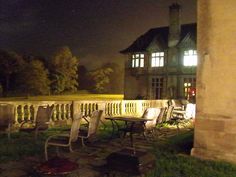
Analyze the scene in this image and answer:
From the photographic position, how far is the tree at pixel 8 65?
52372mm

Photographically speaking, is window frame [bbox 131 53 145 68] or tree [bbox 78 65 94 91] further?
tree [bbox 78 65 94 91]

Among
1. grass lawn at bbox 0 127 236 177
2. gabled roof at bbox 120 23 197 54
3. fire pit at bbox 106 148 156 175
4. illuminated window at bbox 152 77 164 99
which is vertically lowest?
grass lawn at bbox 0 127 236 177

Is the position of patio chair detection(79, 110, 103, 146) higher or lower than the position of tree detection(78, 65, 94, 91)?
lower

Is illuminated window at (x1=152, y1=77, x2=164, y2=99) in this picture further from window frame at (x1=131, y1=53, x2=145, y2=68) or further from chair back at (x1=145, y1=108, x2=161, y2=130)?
chair back at (x1=145, y1=108, x2=161, y2=130)

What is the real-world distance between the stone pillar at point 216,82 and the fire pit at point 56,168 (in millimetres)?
3764

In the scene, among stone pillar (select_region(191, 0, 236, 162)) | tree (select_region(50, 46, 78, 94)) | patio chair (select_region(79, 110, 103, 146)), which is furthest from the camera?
tree (select_region(50, 46, 78, 94))

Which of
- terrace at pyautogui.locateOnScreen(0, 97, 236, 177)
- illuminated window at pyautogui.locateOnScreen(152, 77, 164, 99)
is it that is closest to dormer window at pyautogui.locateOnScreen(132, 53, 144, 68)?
illuminated window at pyautogui.locateOnScreen(152, 77, 164, 99)

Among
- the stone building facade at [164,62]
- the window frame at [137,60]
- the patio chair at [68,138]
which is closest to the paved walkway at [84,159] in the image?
the patio chair at [68,138]

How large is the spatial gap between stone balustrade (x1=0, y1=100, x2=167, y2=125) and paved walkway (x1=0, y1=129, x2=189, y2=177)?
3352mm

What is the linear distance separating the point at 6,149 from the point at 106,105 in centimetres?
795

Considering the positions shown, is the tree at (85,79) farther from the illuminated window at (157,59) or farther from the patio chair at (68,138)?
the patio chair at (68,138)

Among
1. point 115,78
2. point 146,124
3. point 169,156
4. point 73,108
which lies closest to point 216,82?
point 169,156

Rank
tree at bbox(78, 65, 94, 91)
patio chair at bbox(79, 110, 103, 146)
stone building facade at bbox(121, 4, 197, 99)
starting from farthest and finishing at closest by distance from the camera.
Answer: tree at bbox(78, 65, 94, 91), stone building facade at bbox(121, 4, 197, 99), patio chair at bbox(79, 110, 103, 146)

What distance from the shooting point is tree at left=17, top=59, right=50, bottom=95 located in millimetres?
52375
